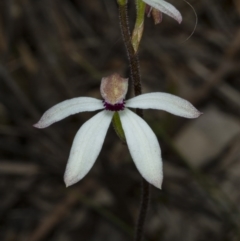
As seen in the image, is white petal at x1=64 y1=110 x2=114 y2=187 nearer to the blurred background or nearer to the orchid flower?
the orchid flower

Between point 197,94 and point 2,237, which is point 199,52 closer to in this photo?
point 197,94

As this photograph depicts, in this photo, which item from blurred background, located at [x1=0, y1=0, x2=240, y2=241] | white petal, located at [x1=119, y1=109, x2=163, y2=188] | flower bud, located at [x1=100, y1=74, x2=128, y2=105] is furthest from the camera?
blurred background, located at [x1=0, y1=0, x2=240, y2=241]

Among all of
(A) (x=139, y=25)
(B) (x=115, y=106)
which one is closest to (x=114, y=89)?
(B) (x=115, y=106)

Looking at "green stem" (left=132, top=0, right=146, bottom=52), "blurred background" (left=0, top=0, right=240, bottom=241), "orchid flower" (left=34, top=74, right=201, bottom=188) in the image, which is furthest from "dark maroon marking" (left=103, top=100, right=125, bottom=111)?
"blurred background" (left=0, top=0, right=240, bottom=241)

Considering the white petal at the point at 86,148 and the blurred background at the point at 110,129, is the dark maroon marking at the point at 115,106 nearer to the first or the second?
the white petal at the point at 86,148

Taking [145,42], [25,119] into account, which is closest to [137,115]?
[25,119]

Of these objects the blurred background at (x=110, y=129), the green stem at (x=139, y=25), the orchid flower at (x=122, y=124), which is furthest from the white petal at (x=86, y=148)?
the blurred background at (x=110, y=129)

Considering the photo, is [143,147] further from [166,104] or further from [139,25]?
[139,25]
